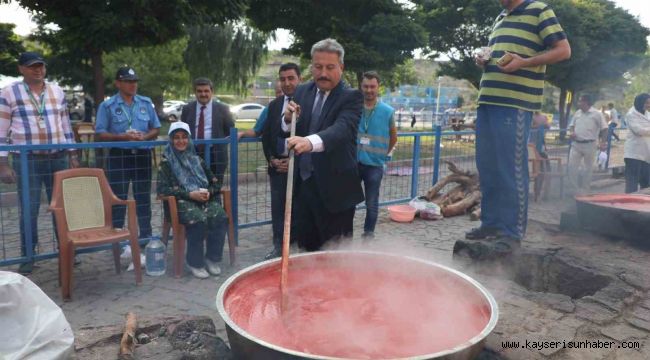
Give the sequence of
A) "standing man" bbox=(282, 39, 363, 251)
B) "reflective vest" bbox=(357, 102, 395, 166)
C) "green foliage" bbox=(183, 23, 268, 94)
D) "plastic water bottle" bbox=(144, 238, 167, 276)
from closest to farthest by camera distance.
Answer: "standing man" bbox=(282, 39, 363, 251) → "plastic water bottle" bbox=(144, 238, 167, 276) → "reflective vest" bbox=(357, 102, 395, 166) → "green foliage" bbox=(183, 23, 268, 94)

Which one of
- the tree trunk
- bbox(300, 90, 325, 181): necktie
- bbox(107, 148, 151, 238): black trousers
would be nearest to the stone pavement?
bbox(107, 148, 151, 238): black trousers

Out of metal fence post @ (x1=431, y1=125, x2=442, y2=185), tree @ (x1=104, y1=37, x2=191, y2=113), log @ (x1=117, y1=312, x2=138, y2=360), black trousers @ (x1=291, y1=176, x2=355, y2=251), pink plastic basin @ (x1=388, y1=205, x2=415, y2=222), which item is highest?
tree @ (x1=104, y1=37, x2=191, y2=113)

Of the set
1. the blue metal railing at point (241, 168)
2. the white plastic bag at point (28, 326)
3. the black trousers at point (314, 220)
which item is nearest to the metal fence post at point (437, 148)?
the blue metal railing at point (241, 168)

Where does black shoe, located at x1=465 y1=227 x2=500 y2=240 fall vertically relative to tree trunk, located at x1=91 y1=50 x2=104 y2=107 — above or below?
below

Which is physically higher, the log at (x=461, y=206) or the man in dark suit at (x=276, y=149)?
the man in dark suit at (x=276, y=149)

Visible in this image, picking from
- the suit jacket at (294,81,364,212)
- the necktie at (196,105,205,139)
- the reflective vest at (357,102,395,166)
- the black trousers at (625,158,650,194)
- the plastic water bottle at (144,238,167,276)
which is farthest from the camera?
the black trousers at (625,158,650,194)

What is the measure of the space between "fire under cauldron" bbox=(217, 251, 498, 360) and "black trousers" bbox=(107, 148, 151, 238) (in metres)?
2.93

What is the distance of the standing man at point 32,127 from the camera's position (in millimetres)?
4453

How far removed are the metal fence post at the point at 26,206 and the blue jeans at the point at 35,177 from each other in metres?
0.02

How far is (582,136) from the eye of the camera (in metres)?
9.58

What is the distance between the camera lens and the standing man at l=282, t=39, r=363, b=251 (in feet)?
10.3

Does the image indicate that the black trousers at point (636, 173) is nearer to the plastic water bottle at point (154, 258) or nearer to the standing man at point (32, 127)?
the plastic water bottle at point (154, 258)

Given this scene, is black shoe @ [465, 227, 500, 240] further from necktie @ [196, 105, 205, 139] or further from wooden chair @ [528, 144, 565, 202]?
wooden chair @ [528, 144, 565, 202]

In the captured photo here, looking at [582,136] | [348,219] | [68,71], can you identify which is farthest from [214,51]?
[348,219]
